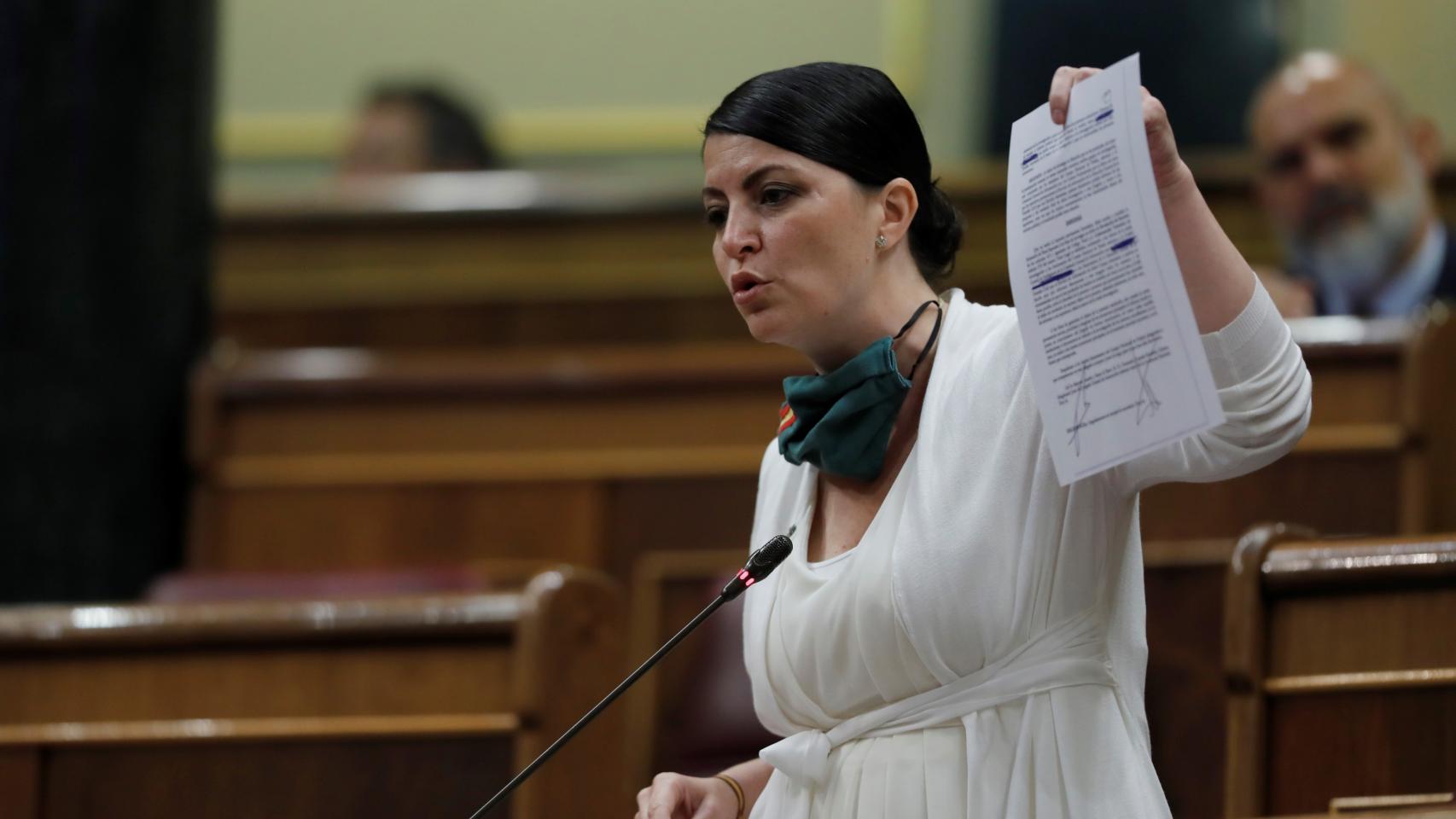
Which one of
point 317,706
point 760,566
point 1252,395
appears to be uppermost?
point 1252,395

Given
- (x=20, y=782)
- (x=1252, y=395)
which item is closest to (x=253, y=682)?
(x=20, y=782)

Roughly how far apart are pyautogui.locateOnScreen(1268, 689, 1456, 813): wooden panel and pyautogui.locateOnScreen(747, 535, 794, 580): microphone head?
2.07 feet

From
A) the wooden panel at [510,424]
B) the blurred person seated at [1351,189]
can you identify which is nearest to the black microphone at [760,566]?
the wooden panel at [510,424]

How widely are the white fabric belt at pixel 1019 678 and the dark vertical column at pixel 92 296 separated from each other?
84.3 inches

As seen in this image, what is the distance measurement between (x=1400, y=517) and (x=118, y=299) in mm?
2234

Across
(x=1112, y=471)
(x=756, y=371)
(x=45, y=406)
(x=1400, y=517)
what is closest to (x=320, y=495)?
(x=45, y=406)

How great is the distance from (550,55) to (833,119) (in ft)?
12.5

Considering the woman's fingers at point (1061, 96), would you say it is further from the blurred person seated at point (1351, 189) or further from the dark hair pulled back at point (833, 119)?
the blurred person seated at point (1351, 189)

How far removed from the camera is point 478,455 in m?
3.13

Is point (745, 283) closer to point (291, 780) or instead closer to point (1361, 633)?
point (1361, 633)

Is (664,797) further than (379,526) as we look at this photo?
No

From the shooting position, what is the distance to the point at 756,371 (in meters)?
3.03

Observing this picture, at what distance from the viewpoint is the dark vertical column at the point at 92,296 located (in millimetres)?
2977

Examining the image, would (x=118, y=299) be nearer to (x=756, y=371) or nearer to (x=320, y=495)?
(x=320, y=495)
